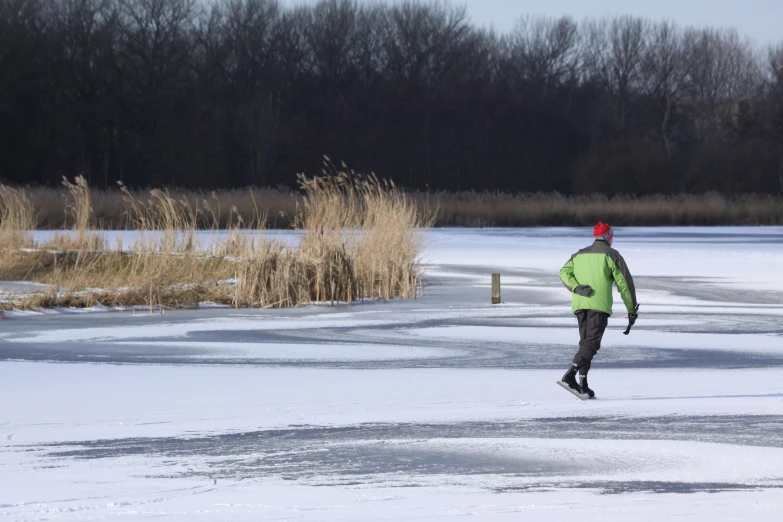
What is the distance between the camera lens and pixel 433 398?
7562mm

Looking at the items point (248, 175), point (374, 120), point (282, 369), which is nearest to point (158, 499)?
point (282, 369)

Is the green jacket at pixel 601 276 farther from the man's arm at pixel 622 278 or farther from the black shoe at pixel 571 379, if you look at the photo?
the black shoe at pixel 571 379

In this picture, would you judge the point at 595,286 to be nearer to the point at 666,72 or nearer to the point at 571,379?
the point at 571,379

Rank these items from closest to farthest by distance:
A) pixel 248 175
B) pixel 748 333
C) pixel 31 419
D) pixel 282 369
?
pixel 31 419 < pixel 282 369 < pixel 748 333 < pixel 248 175

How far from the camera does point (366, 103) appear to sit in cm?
5419

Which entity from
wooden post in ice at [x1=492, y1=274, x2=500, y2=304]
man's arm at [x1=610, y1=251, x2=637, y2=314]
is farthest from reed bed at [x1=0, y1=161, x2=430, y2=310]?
man's arm at [x1=610, y1=251, x2=637, y2=314]

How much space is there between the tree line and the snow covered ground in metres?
35.2

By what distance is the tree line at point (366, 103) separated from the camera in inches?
1857

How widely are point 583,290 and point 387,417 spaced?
1.41 meters

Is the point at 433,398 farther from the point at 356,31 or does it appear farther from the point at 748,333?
the point at 356,31

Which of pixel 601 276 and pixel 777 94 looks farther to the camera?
pixel 777 94

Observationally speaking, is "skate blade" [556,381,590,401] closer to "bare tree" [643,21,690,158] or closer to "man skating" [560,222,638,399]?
"man skating" [560,222,638,399]

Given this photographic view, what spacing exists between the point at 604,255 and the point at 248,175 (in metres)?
43.4

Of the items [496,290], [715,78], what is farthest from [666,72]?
[496,290]
